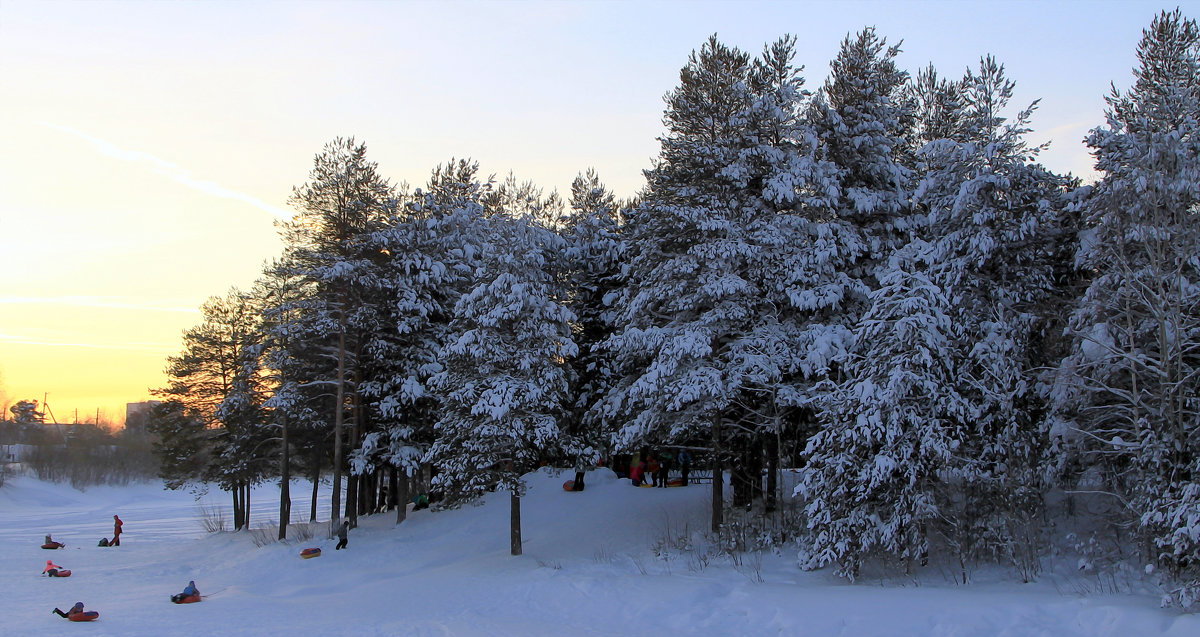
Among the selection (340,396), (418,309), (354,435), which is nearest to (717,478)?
(418,309)

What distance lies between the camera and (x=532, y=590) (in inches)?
741

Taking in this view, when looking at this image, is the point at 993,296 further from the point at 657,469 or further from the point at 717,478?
the point at 657,469

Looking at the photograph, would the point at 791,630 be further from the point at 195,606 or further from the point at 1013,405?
the point at 195,606

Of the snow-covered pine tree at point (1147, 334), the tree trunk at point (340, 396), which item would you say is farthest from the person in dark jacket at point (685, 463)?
the snow-covered pine tree at point (1147, 334)

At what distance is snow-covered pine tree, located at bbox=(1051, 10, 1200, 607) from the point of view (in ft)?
43.6

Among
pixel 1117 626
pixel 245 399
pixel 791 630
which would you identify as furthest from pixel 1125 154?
pixel 245 399

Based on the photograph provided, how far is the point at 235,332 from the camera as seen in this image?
38.2 meters

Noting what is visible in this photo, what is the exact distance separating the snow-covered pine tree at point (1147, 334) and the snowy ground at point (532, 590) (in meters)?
1.84

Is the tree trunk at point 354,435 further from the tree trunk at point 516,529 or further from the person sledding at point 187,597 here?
the person sledding at point 187,597

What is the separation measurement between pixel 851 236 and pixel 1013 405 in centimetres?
573

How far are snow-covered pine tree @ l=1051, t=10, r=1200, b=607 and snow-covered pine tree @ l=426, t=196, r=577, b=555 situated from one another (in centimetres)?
1333

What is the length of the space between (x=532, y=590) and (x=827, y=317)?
10.3 m

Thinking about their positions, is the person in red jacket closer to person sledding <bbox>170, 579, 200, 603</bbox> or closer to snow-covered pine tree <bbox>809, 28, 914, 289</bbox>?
snow-covered pine tree <bbox>809, 28, 914, 289</bbox>

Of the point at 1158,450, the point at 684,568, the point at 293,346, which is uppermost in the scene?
the point at 293,346
